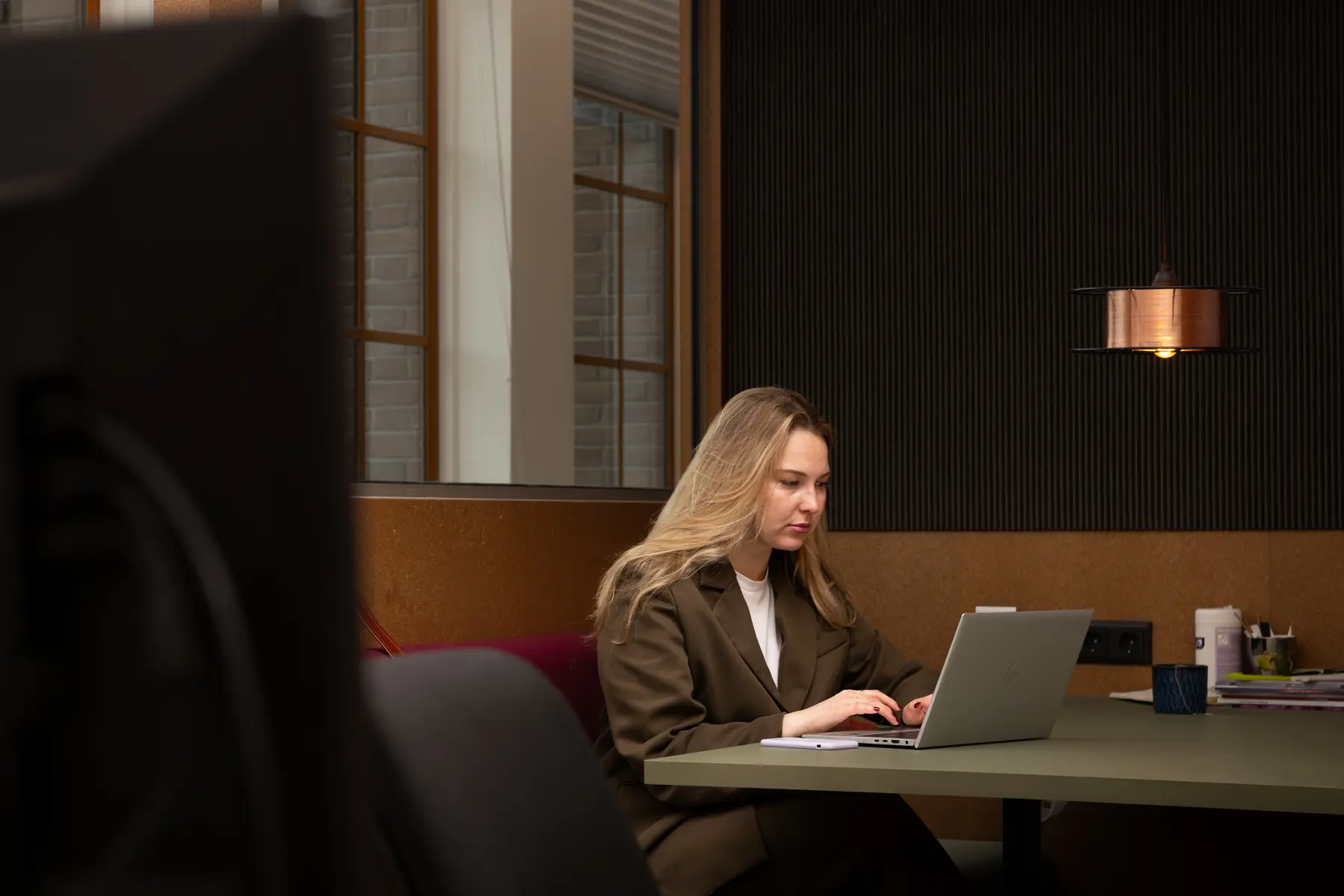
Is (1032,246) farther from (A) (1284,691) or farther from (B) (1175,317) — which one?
(A) (1284,691)

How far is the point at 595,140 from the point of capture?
3986 mm

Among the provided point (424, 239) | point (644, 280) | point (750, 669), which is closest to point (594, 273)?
point (644, 280)

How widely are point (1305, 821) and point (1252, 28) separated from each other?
1.89 m

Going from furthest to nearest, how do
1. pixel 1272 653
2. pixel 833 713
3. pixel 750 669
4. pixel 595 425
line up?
pixel 595 425, pixel 1272 653, pixel 750 669, pixel 833 713

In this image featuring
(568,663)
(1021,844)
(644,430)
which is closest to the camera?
(1021,844)

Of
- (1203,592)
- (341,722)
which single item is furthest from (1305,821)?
(341,722)

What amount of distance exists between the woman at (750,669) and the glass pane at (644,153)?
3.68 feet

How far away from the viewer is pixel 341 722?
43 cm

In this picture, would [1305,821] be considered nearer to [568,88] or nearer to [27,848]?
[568,88]

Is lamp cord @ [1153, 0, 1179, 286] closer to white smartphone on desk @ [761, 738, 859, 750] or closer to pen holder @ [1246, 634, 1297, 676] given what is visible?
pen holder @ [1246, 634, 1297, 676]

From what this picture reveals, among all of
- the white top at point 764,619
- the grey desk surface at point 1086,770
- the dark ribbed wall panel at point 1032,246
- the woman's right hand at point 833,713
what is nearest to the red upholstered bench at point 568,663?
the white top at point 764,619

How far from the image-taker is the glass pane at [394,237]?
3.30 metres

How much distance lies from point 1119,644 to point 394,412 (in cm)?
186

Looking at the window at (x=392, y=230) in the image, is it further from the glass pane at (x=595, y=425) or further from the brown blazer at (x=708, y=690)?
the brown blazer at (x=708, y=690)
